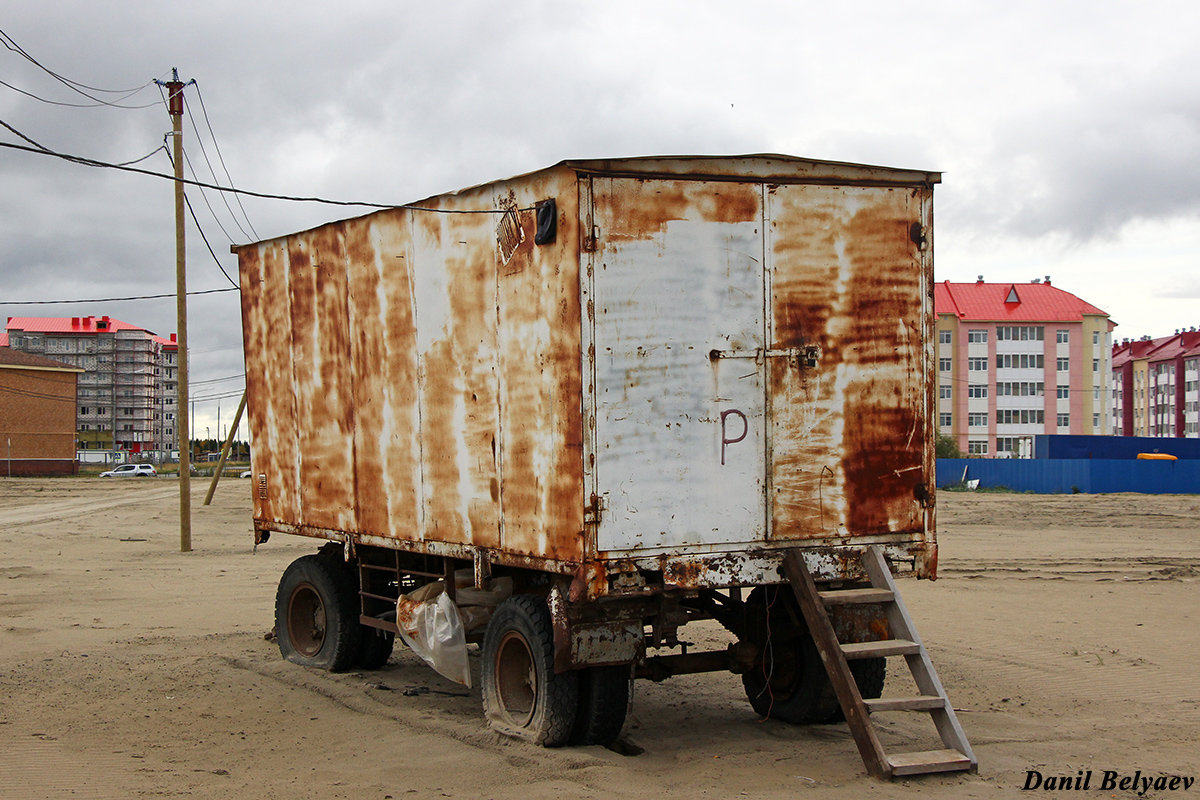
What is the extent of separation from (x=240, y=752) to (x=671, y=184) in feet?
14.4

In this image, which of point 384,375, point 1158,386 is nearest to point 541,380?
point 384,375

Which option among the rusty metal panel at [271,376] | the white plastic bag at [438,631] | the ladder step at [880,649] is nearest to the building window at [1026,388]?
the rusty metal panel at [271,376]

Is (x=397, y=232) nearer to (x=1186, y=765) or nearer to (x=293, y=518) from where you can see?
(x=293, y=518)

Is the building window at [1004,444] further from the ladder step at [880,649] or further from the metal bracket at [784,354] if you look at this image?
the ladder step at [880,649]

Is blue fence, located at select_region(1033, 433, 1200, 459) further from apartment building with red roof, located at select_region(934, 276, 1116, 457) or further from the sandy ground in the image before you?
the sandy ground

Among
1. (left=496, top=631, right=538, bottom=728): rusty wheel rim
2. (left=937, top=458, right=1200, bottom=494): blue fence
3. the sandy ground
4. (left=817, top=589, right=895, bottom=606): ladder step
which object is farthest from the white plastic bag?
(left=937, top=458, right=1200, bottom=494): blue fence

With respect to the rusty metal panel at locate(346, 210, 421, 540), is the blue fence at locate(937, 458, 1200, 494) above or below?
below

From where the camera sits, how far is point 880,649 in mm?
6402

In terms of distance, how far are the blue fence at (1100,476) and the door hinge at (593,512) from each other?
40792mm

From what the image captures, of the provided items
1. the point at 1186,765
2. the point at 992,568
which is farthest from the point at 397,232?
the point at 992,568

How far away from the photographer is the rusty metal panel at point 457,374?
7336 mm

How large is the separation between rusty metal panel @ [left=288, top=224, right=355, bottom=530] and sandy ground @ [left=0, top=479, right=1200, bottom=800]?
5.19 feet

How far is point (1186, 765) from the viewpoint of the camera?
6.62m

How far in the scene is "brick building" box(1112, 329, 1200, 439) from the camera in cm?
11156
